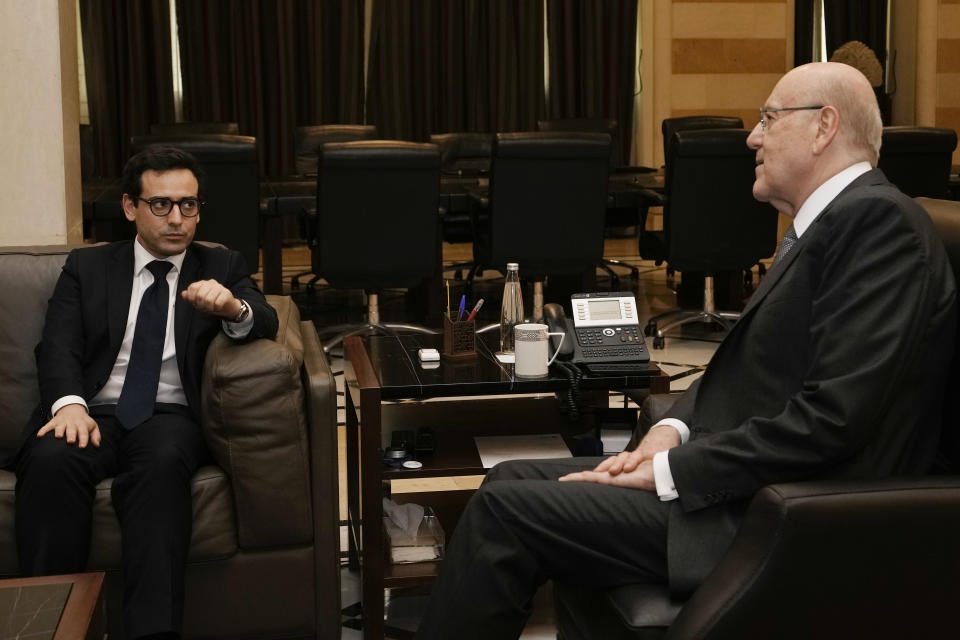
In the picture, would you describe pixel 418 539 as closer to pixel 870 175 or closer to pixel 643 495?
pixel 643 495

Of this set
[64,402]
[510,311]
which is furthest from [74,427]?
[510,311]

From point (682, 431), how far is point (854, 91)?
729mm

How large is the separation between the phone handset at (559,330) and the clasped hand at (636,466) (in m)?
0.71

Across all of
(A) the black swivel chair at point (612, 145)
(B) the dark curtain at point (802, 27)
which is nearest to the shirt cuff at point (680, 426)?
(A) the black swivel chair at point (612, 145)

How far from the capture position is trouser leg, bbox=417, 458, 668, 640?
7.26 feet

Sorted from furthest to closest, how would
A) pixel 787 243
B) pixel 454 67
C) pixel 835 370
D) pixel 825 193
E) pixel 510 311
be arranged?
pixel 454 67 → pixel 510 311 → pixel 787 243 → pixel 825 193 → pixel 835 370

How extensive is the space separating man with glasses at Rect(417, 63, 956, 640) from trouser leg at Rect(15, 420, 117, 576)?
0.85 metres

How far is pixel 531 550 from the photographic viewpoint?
226 centimetres

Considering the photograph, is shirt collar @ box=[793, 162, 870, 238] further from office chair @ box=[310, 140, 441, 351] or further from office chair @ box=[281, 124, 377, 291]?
office chair @ box=[281, 124, 377, 291]

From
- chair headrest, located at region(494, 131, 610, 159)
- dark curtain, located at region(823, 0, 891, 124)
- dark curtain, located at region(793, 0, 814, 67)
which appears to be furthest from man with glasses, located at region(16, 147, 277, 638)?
dark curtain, located at region(823, 0, 891, 124)

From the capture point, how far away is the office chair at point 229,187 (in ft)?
18.9

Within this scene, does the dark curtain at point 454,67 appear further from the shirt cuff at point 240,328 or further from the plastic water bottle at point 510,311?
the shirt cuff at point 240,328

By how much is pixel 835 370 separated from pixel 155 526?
1.43m

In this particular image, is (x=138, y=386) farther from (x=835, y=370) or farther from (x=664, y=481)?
(x=835, y=370)
